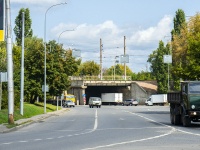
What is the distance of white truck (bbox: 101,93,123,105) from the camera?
122m

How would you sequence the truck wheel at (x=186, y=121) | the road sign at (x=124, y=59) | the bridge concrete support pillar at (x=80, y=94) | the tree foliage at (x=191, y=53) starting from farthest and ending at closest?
the bridge concrete support pillar at (x=80, y=94) < the road sign at (x=124, y=59) < the tree foliage at (x=191, y=53) < the truck wheel at (x=186, y=121)

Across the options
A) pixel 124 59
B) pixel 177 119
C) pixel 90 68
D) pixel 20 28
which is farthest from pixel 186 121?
pixel 90 68

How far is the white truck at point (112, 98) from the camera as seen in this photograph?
122312 millimetres

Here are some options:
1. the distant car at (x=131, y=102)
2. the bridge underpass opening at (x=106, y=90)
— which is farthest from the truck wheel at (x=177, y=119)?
the bridge underpass opening at (x=106, y=90)

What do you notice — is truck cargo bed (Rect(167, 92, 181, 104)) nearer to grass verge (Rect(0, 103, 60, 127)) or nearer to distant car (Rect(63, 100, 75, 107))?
grass verge (Rect(0, 103, 60, 127))

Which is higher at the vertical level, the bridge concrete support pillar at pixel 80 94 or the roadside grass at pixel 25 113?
the bridge concrete support pillar at pixel 80 94

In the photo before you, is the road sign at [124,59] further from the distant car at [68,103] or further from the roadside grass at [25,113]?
the roadside grass at [25,113]

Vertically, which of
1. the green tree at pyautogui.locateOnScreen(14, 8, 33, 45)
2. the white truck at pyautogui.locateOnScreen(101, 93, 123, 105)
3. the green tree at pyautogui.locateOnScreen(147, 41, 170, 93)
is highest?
the green tree at pyautogui.locateOnScreen(14, 8, 33, 45)

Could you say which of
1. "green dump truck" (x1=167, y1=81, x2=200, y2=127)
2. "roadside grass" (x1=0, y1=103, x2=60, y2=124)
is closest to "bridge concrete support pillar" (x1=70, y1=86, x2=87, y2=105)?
"roadside grass" (x1=0, y1=103, x2=60, y2=124)

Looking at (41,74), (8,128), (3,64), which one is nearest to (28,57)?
(41,74)

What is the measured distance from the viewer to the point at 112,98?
12288 cm

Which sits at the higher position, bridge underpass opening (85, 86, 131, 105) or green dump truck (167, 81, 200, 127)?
bridge underpass opening (85, 86, 131, 105)

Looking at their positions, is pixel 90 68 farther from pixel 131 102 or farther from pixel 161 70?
pixel 131 102

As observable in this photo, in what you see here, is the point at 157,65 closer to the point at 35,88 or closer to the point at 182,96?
the point at 35,88
